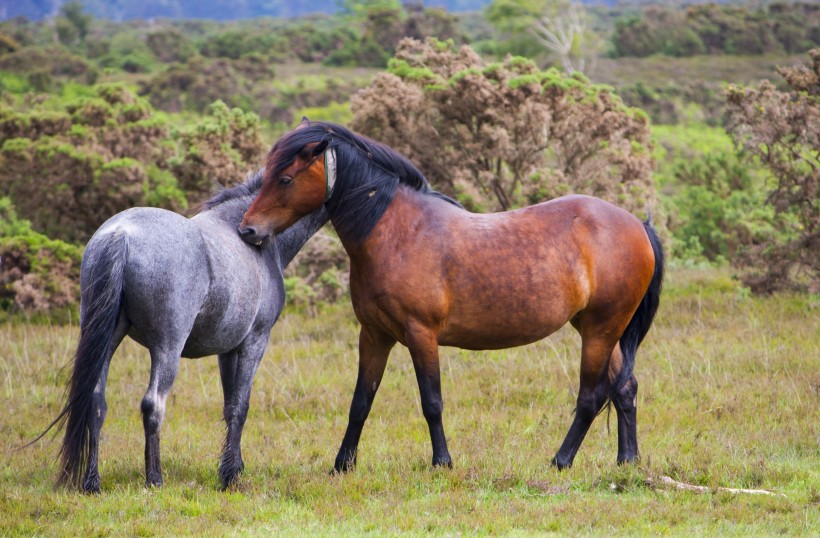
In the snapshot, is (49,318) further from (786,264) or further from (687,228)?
(687,228)

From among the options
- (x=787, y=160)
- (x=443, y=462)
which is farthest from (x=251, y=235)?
(x=787, y=160)

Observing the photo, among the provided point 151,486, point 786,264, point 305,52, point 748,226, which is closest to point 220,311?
point 151,486

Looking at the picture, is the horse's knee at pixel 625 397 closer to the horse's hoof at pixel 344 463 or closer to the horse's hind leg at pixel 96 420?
the horse's hoof at pixel 344 463

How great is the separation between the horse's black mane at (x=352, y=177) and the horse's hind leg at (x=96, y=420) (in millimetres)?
1430

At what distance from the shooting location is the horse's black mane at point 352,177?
609cm

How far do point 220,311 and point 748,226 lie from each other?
10.1m

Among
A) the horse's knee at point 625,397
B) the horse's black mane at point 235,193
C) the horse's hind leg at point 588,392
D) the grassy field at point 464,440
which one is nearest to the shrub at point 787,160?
the grassy field at point 464,440

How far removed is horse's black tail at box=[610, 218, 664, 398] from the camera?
6812 mm

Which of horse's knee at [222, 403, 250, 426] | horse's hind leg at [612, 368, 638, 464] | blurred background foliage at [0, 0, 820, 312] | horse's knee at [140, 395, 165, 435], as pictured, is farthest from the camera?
blurred background foliage at [0, 0, 820, 312]

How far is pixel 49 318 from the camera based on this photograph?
1234 cm

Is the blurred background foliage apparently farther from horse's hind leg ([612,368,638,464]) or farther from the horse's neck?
horse's hind leg ([612,368,638,464])

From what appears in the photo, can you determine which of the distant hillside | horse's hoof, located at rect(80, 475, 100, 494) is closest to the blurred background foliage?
horse's hoof, located at rect(80, 475, 100, 494)

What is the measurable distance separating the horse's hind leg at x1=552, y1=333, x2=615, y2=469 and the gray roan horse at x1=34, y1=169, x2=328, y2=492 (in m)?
2.32

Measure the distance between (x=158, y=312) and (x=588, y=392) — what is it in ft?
10.00
